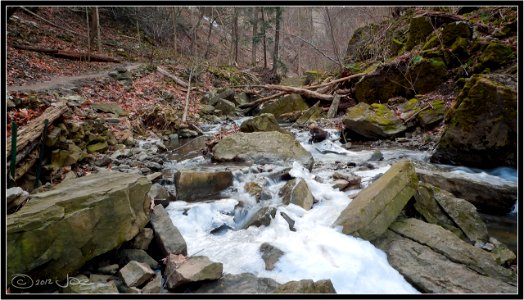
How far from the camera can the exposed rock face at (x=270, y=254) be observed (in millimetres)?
3346

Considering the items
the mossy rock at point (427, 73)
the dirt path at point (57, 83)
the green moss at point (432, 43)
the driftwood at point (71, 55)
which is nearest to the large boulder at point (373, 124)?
the mossy rock at point (427, 73)

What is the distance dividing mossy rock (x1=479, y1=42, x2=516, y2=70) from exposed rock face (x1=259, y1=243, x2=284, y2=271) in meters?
7.14

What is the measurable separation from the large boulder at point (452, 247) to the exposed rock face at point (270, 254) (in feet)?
4.45

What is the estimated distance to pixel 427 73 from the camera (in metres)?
9.32

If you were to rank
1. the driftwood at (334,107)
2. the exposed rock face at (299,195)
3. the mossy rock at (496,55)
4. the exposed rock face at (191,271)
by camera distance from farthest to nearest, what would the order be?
the driftwood at (334,107)
the mossy rock at (496,55)
the exposed rock face at (299,195)
the exposed rock face at (191,271)

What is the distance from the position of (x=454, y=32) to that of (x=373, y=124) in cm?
363

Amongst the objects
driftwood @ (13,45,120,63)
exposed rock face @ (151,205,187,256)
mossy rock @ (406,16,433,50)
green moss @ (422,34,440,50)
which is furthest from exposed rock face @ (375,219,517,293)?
driftwood @ (13,45,120,63)

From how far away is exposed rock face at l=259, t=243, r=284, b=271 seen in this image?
11.0 ft

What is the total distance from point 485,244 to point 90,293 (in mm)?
4016

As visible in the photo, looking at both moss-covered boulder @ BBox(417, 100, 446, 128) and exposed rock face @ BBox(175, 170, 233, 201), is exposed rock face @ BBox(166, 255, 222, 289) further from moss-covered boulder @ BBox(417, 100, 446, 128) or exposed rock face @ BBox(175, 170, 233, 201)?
moss-covered boulder @ BBox(417, 100, 446, 128)

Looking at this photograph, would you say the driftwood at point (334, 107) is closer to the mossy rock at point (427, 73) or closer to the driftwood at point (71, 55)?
the mossy rock at point (427, 73)

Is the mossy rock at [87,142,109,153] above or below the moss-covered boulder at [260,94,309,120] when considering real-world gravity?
below

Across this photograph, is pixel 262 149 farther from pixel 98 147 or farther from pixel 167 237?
pixel 167 237

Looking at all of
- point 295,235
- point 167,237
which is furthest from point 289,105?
point 167,237
